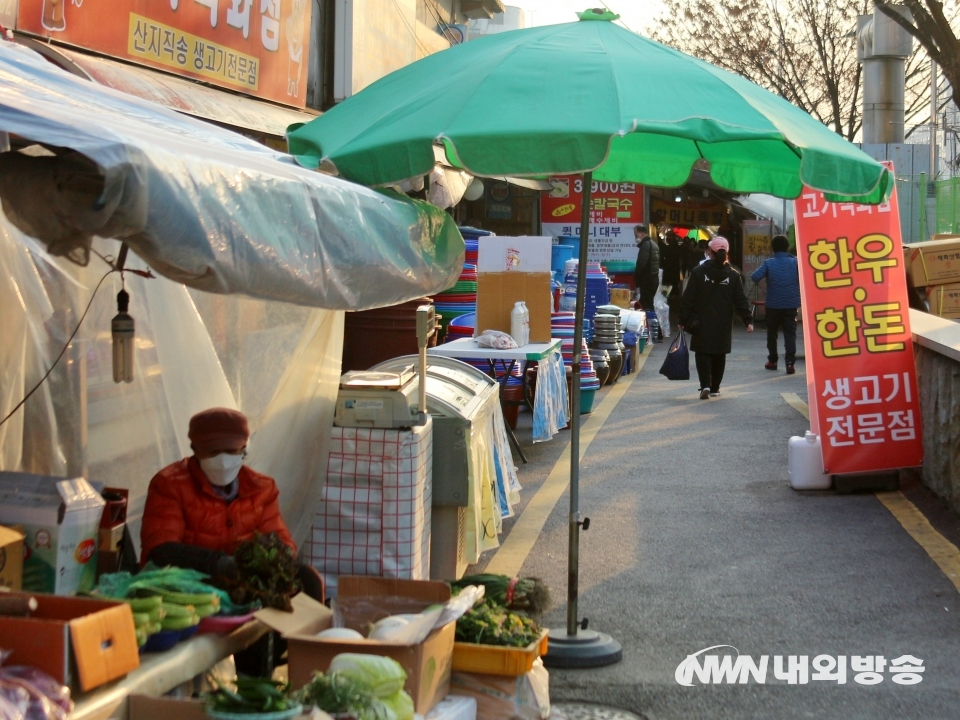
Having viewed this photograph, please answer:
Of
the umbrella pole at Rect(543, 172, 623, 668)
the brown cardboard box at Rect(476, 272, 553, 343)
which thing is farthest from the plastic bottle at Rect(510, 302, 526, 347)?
the umbrella pole at Rect(543, 172, 623, 668)

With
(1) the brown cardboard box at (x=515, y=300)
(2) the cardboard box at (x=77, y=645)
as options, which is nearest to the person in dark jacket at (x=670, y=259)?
(1) the brown cardboard box at (x=515, y=300)

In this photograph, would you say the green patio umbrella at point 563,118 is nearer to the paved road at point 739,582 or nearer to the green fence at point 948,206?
the paved road at point 739,582

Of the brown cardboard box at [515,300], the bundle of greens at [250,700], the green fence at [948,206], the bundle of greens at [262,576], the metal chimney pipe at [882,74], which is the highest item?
the metal chimney pipe at [882,74]

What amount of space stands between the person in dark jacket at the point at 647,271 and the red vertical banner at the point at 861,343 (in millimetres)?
12303

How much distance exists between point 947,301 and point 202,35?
9733mm

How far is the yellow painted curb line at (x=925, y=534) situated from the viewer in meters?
6.96

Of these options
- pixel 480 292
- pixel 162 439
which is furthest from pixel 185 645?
pixel 480 292

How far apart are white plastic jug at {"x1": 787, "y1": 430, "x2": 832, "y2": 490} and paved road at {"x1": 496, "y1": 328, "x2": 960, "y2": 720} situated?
0.14 m

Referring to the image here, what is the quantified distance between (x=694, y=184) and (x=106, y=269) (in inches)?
886

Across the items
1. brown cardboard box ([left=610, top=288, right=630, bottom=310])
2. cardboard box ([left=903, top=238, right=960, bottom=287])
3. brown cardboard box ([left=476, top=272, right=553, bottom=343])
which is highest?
cardboard box ([left=903, top=238, right=960, bottom=287])

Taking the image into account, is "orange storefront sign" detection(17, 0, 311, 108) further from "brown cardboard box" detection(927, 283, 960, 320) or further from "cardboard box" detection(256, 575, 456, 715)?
"brown cardboard box" detection(927, 283, 960, 320)

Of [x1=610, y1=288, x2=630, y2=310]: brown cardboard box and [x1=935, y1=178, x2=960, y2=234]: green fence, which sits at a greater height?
[x1=935, y1=178, x2=960, y2=234]: green fence

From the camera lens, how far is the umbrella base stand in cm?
543

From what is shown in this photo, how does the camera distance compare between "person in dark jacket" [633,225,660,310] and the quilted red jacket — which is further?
"person in dark jacket" [633,225,660,310]
